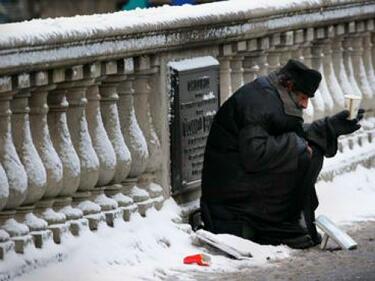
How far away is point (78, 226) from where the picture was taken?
1119cm

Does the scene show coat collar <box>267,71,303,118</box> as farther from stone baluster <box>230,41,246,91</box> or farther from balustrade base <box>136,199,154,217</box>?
stone baluster <box>230,41,246,91</box>

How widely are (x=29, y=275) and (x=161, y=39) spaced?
6.55 ft

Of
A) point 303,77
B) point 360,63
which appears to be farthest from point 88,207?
point 360,63

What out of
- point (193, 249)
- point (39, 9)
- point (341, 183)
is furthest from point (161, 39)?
point (39, 9)

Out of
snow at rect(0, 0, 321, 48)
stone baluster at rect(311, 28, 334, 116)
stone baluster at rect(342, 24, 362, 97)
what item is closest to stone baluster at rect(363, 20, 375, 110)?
stone baluster at rect(342, 24, 362, 97)

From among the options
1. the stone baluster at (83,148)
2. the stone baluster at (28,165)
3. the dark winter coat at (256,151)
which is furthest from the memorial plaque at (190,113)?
the stone baluster at (28,165)

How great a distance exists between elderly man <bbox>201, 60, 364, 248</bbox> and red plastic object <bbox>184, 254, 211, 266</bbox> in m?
0.58

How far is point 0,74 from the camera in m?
10.3

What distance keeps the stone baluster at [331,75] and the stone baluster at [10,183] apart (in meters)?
4.62

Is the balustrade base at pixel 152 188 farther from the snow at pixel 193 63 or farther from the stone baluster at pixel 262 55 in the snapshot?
the stone baluster at pixel 262 55

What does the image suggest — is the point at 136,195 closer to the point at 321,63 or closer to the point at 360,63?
the point at 321,63

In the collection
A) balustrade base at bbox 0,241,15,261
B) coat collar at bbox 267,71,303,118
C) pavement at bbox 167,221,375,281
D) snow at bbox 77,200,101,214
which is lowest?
pavement at bbox 167,221,375,281

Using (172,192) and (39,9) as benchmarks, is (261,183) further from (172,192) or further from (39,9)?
(39,9)

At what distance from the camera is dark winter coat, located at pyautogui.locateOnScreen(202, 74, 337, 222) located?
12.1 metres
